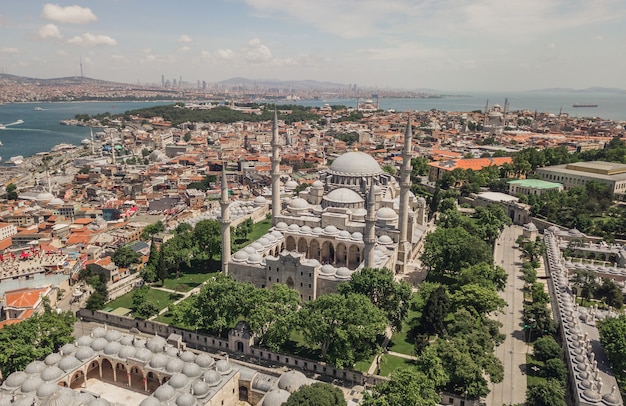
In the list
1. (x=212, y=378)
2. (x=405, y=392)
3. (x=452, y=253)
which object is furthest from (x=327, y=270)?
(x=405, y=392)

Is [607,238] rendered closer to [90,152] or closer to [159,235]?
[159,235]

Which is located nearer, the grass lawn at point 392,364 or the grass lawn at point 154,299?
the grass lawn at point 392,364

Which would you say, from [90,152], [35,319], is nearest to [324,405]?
Answer: [35,319]

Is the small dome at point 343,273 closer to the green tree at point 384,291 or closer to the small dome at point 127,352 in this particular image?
the green tree at point 384,291

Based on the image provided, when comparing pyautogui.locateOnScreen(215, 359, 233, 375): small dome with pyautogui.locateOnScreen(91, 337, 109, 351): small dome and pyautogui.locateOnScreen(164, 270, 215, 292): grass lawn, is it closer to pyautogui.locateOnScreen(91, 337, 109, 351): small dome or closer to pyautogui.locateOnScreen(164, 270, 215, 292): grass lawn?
pyautogui.locateOnScreen(91, 337, 109, 351): small dome

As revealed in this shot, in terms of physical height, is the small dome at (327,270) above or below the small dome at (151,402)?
above

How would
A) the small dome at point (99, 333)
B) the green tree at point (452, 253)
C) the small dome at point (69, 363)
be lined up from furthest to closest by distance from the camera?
the green tree at point (452, 253) < the small dome at point (99, 333) < the small dome at point (69, 363)

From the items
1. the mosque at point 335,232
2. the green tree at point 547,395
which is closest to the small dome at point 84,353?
the mosque at point 335,232

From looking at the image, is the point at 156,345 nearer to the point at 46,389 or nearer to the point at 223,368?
the point at 223,368
